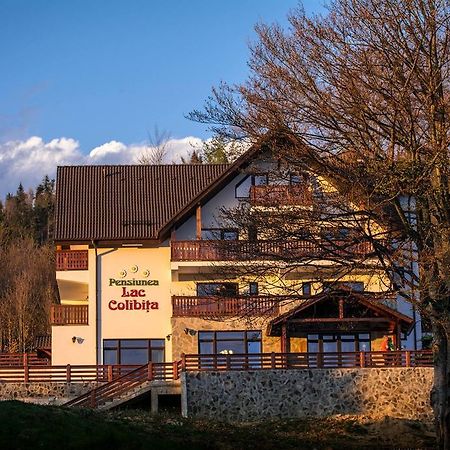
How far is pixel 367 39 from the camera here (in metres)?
21.0

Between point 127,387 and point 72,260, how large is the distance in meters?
Answer: 8.21

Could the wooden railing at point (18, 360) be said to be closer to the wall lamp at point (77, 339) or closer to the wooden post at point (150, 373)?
the wall lamp at point (77, 339)

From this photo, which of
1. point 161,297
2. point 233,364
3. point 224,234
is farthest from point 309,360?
point 224,234

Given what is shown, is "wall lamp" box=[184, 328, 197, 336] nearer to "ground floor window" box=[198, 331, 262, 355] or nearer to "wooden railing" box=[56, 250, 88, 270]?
"ground floor window" box=[198, 331, 262, 355]

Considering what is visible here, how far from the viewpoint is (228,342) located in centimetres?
3956

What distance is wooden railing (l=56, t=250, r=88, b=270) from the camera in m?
40.8

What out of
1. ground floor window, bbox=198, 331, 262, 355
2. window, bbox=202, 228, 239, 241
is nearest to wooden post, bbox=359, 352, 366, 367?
ground floor window, bbox=198, 331, 262, 355

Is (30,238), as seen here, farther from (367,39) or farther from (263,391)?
(367,39)

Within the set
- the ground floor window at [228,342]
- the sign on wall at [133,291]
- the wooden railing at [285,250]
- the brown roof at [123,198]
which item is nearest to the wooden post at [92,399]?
the ground floor window at [228,342]

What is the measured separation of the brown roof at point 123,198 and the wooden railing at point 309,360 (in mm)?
7010

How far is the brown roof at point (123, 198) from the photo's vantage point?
41.2 m

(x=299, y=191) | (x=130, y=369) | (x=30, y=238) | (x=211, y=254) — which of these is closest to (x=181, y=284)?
(x=211, y=254)

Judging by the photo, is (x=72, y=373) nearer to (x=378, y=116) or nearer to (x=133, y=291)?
(x=133, y=291)

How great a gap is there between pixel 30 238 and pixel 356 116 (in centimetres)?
6417
